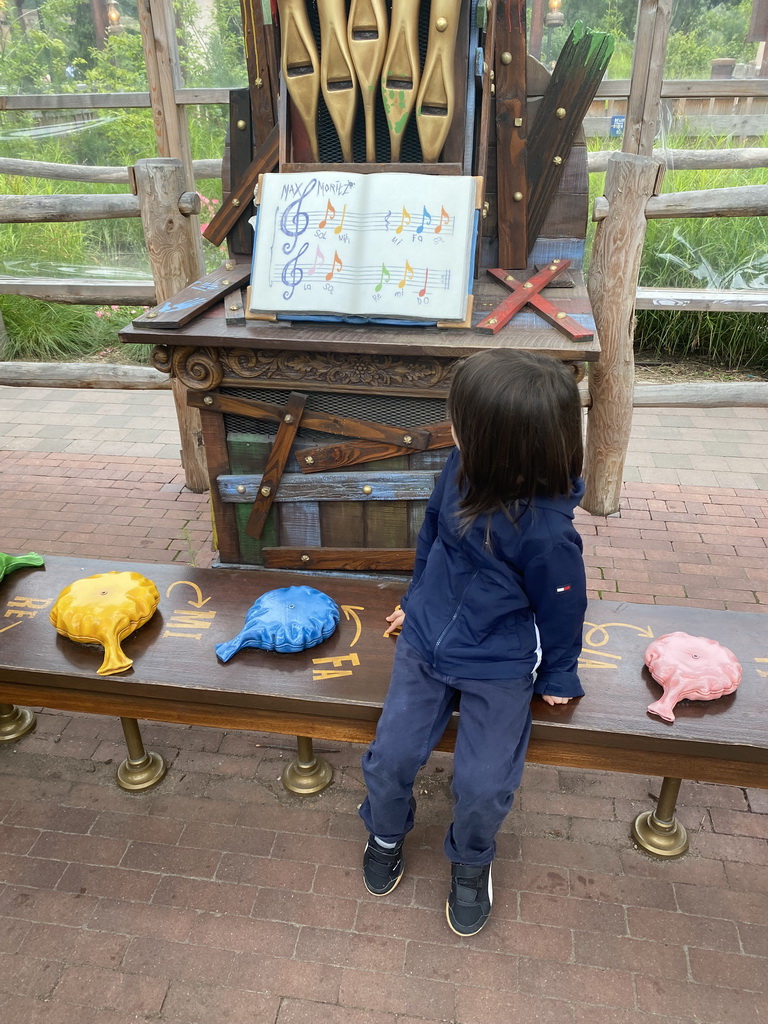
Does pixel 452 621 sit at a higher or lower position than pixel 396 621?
higher

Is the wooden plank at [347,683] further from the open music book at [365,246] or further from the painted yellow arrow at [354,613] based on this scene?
the open music book at [365,246]

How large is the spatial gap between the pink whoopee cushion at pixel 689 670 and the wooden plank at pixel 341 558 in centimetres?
126

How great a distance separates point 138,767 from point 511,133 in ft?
9.41

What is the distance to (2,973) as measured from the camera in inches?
80.0

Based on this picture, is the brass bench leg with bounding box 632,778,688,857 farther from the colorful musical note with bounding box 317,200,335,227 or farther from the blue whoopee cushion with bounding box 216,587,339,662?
the colorful musical note with bounding box 317,200,335,227

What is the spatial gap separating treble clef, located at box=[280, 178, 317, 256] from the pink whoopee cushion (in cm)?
197

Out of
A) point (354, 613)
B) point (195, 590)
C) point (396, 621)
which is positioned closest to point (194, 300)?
point (195, 590)

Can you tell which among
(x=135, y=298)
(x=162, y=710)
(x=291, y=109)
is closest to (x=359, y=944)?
(x=162, y=710)

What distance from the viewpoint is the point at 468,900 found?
2.11 m

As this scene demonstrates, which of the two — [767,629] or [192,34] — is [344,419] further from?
[192,34]

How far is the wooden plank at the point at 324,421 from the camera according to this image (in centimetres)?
302

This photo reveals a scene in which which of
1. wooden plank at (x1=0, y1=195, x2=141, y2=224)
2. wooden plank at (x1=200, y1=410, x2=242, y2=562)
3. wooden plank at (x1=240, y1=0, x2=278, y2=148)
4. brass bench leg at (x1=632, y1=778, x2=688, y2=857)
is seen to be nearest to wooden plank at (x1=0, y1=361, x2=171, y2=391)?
wooden plank at (x1=0, y1=195, x2=141, y2=224)

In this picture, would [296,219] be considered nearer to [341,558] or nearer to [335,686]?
[341,558]

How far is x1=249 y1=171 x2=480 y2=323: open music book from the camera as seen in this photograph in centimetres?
280
